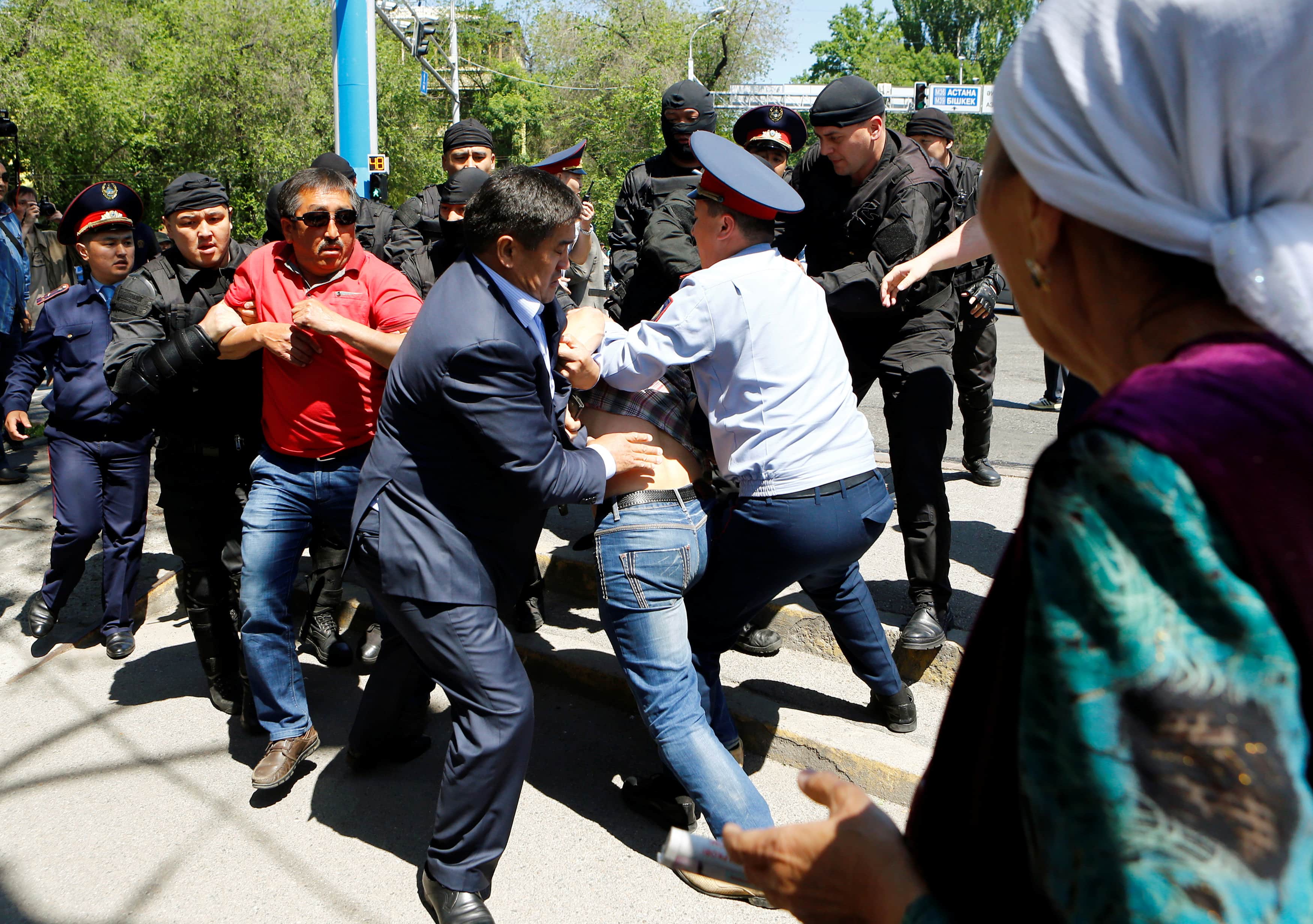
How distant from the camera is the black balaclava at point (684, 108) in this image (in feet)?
17.6

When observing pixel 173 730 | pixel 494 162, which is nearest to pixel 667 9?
pixel 494 162

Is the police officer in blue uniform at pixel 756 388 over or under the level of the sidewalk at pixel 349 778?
over

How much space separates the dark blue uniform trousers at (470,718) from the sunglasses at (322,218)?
1.33 meters

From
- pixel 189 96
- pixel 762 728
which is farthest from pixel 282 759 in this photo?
pixel 189 96

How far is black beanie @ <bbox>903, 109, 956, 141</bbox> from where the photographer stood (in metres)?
6.34

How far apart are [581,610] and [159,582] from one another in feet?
7.54

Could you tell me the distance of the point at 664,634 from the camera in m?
3.00

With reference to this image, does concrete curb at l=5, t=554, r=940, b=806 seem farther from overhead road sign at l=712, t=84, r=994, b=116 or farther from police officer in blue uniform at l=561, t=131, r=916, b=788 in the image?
overhead road sign at l=712, t=84, r=994, b=116

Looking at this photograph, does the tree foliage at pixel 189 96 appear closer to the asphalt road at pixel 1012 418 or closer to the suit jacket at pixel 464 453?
the asphalt road at pixel 1012 418

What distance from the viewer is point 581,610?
16.1 ft

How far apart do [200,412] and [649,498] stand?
199 cm

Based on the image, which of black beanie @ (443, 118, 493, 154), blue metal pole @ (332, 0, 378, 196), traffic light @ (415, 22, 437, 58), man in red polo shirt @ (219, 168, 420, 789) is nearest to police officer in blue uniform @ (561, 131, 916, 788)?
man in red polo shirt @ (219, 168, 420, 789)

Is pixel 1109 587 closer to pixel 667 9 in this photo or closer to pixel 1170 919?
pixel 1170 919

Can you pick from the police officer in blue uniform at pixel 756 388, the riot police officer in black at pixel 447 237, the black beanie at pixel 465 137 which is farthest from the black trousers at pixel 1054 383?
the police officer in blue uniform at pixel 756 388
